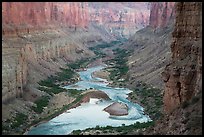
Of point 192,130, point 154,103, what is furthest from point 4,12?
point 192,130

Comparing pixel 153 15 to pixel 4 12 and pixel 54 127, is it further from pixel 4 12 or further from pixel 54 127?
pixel 54 127

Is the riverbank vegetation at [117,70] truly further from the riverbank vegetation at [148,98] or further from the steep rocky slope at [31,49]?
the steep rocky slope at [31,49]

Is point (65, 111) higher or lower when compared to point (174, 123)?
A: lower

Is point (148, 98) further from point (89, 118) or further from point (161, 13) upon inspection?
point (161, 13)

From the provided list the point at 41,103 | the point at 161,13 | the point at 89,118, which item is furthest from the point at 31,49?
the point at 161,13

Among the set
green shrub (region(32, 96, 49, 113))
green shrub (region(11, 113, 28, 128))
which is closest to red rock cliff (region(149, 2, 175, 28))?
green shrub (region(32, 96, 49, 113))

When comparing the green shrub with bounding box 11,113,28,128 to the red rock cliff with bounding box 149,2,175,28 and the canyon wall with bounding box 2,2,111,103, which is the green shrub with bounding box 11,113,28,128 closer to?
the canyon wall with bounding box 2,2,111,103
